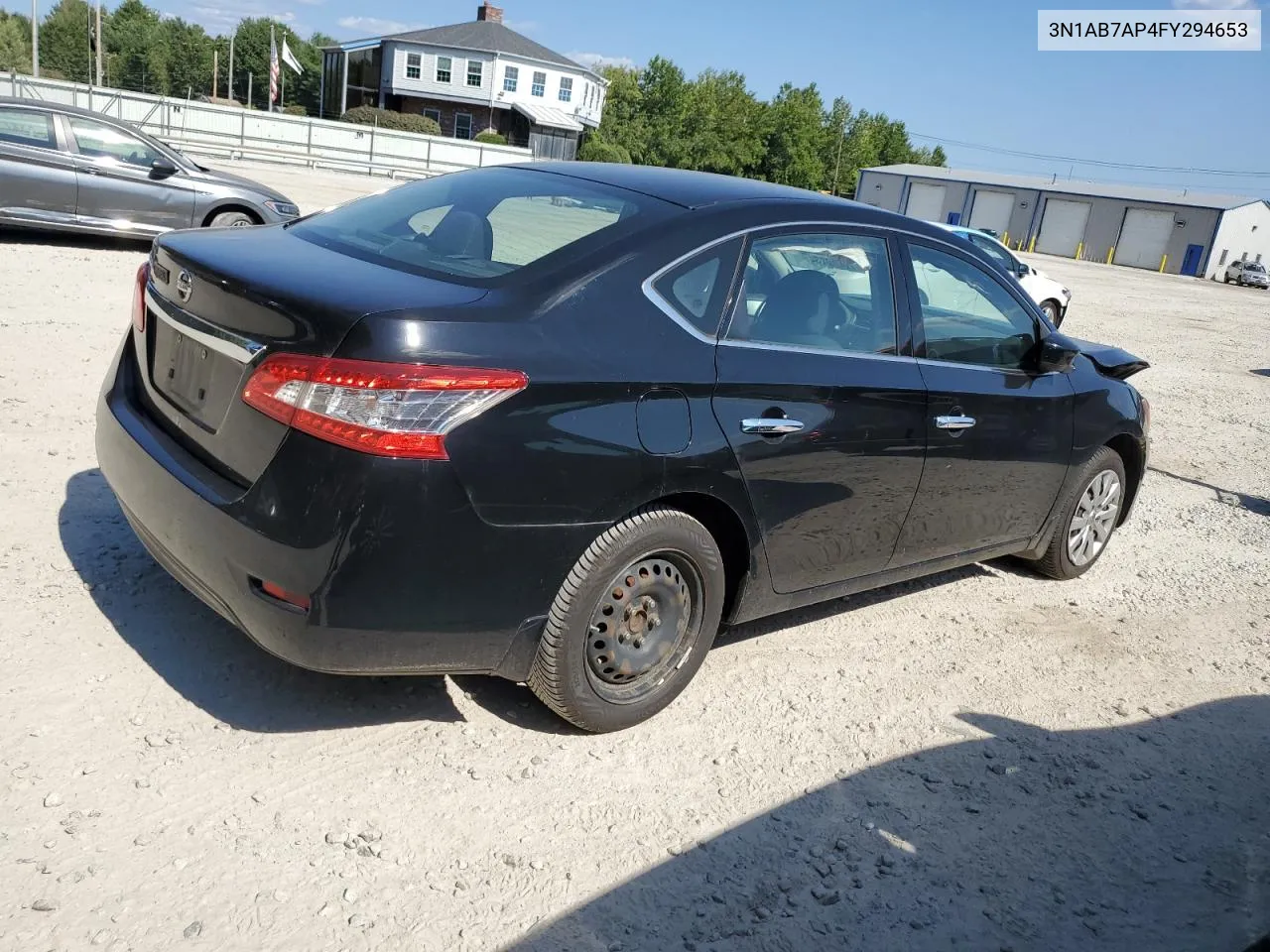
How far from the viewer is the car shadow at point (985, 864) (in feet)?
9.46

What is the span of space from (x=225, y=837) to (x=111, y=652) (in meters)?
1.11

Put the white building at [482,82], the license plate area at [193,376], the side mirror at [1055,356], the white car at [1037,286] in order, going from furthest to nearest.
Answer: the white building at [482,82]
the white car at [1037,286]
the side mirror at [1055,356]
the license plate area at [193,376]

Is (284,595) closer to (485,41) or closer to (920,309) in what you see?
(920,309)

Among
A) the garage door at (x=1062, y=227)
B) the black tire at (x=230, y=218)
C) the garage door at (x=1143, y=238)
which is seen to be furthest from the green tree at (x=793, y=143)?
the black tire at (x=230, y=218)

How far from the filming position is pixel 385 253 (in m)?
→ 3.58

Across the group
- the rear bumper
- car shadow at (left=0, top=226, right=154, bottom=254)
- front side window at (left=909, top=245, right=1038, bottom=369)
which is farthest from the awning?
the rear bumper

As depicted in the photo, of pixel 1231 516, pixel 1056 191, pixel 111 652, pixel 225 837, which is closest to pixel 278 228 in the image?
pixel 111 652

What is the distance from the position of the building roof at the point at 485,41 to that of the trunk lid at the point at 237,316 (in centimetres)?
6519

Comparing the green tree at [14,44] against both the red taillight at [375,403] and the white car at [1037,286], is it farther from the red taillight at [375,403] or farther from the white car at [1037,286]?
the red taillight at [375,403]

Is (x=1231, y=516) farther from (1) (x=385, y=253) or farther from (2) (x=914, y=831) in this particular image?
(1) (x=385, y=253)

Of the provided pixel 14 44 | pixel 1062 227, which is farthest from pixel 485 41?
pixel 14 44

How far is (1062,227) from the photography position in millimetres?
68875

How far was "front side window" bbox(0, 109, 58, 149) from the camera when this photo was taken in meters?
11.4

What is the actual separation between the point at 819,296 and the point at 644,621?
54.2 inches
